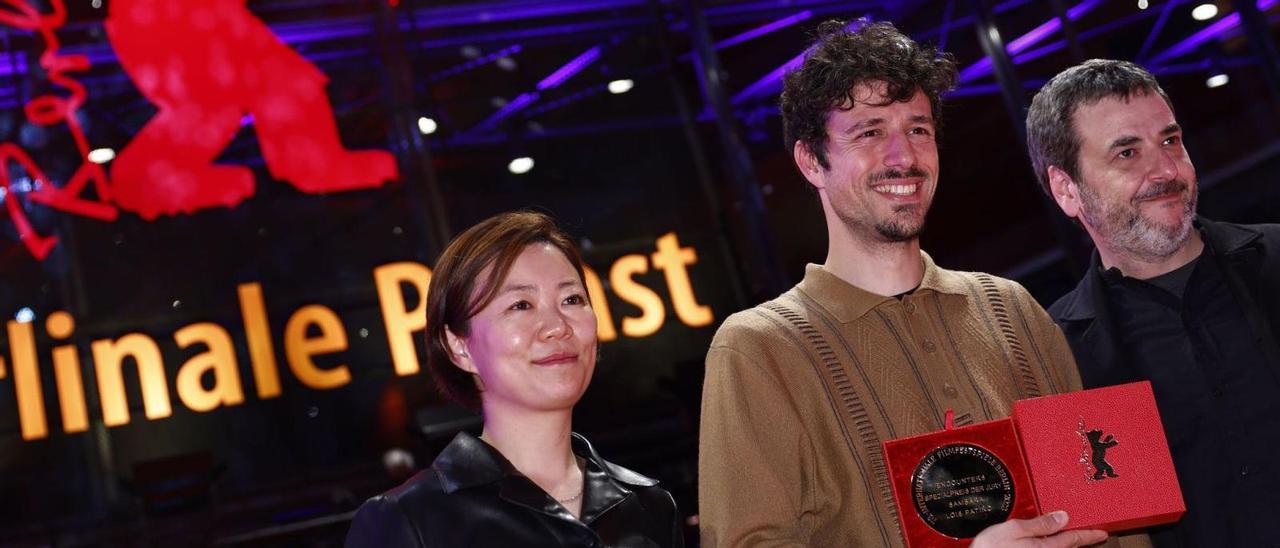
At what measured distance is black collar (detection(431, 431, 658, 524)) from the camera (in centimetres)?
191

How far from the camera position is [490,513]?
1883 mm

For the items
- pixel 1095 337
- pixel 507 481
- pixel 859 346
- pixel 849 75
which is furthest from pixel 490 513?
pixel 1095 337

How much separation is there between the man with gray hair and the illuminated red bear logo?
5182 mm

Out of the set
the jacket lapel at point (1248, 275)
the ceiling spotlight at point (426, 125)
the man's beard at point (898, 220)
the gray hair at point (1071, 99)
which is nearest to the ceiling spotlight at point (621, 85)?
the ceiling spotlight at point (426, 125)

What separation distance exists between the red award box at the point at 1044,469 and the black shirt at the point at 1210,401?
423 mm

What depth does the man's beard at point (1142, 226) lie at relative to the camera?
2.37 meters

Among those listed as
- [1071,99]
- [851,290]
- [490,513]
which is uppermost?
[1071,99]

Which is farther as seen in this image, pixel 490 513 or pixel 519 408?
pixel 519 408

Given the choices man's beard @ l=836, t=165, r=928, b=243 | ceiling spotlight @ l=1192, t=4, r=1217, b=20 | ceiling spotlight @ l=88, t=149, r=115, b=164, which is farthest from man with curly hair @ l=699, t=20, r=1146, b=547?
ceiling spotlight @ l=1192, t=4, r=1217, b=20

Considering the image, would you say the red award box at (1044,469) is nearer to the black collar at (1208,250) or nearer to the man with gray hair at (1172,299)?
the man with gray hair at (1172,299)

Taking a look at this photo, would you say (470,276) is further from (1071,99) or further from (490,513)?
(1071,99)

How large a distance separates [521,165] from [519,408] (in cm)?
577

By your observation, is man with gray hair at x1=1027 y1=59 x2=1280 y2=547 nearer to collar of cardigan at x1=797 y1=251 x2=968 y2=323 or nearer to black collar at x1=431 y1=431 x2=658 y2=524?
collar of cardigan at x1=797 y1=251 x2=968 y2=323

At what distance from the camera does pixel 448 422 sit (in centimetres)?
690
